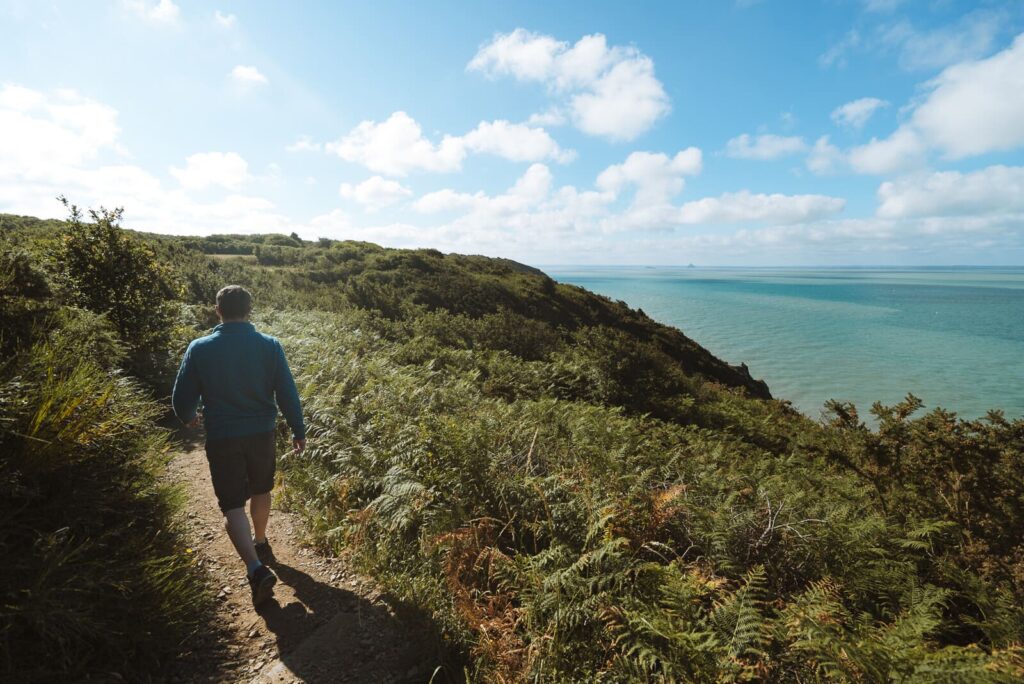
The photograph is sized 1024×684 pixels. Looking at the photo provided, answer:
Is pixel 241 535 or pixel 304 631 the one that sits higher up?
pixel 241 535

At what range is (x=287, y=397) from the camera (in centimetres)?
412

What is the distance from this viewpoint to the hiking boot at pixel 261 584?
365 cm

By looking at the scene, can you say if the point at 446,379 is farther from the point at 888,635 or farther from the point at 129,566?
the point at 888,635

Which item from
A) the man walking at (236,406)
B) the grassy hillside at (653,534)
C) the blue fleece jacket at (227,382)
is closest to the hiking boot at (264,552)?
the grassy hillside at (653,534)

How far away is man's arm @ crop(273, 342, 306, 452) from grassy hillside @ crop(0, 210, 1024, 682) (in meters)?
1.10

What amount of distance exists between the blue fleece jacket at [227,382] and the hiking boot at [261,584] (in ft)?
3.82

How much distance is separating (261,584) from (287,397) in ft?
5.11

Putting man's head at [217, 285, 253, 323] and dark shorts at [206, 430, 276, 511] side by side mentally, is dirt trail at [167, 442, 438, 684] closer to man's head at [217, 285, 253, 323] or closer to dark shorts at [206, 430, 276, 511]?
dark shorts at [206, 430, 276, 511]

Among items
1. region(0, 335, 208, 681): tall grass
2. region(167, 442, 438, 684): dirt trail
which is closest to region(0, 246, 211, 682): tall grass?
region(0, 335, 208, 681): tall grass

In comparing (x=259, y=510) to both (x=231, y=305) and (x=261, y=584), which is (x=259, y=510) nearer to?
→ (x=261, y=584)

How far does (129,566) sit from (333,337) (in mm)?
10234

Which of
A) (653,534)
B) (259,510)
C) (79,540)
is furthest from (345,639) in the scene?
(653,534)

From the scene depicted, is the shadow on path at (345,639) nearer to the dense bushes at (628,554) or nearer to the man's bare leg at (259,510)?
the dense bushes at (628,554)

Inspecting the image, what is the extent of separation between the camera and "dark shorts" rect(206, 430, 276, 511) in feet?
12.6
